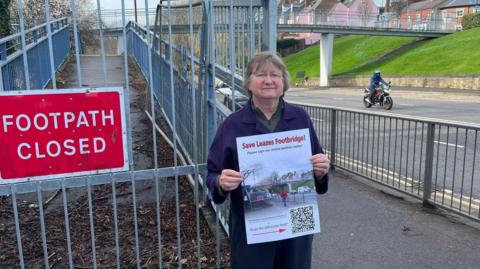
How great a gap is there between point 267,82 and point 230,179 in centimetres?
54

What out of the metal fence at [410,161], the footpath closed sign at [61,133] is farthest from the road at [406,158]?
the footpath closed sign at [61,133]

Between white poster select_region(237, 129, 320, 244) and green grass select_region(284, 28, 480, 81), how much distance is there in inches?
1139

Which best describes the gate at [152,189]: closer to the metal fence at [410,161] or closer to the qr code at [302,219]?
the qr code at [302,219]

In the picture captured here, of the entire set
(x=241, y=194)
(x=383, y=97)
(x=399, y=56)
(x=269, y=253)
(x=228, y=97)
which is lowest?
(x=383, y=97)

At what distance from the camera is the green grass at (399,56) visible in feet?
104

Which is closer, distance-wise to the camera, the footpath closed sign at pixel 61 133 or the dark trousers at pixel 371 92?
the footpath closed sign at pixel 61 133

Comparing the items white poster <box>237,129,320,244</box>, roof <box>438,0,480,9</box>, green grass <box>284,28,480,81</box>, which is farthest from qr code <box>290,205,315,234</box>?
Answer: roof <box>438,0,480,9</box>

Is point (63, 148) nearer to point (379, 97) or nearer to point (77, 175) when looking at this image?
point (77, 175)

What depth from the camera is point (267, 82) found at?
7.56 ft

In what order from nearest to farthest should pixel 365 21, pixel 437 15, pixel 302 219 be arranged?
pixel 302 219
pixel 365 21
pixel 437 15

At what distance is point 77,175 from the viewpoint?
106 inches

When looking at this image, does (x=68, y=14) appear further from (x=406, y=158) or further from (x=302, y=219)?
(x=302, y=219)

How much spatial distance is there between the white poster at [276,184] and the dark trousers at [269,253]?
0.08 metres

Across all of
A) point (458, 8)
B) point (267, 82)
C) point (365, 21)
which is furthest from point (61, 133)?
point (458, 8)
